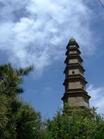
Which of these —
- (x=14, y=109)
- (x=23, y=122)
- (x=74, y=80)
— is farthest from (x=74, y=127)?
(x=74, y=80)

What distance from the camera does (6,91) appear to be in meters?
34.3

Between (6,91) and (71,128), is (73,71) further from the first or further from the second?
(6,91)

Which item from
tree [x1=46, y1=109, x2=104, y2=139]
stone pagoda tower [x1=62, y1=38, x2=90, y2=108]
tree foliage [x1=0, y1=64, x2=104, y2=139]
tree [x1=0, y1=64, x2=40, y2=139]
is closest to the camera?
tree [x1=0, y1=64, x2=40, y2=139]

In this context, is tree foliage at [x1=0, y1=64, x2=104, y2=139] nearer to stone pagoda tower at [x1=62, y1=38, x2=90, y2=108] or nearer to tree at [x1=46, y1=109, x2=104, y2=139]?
tree at [x1=46, y1=109, x2=104, y2=139]

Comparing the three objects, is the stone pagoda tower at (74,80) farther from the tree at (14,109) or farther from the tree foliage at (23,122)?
the tree at (14,109)

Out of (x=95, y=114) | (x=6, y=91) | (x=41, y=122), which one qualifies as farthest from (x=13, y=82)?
(x=95, y=114)

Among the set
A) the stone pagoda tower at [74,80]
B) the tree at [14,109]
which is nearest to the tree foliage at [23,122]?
the tree at [14,109]

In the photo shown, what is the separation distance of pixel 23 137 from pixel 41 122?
5.92 metres

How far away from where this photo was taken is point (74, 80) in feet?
207

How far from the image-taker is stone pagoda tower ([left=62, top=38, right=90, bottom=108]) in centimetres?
6097

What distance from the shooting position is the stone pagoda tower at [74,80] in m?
61.0

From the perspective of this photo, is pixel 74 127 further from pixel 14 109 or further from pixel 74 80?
pixel 74 80

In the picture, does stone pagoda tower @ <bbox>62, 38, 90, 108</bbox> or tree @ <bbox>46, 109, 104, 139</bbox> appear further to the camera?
stone pagoda tower @ <bbox>62, 38, 90, 108</bbox>

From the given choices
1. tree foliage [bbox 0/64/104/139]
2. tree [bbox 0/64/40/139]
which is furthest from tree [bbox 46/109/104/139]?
tree [bbox 0/64/40/139]
